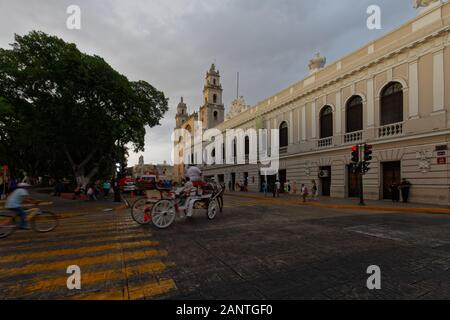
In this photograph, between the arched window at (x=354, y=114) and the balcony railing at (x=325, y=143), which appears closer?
the arched window at (x=354, y=114)

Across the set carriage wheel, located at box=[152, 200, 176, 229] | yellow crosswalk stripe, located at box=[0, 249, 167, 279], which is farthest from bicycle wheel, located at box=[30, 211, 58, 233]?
yellow crosswalk stripe, located at box=[0, 249, 167, 279]

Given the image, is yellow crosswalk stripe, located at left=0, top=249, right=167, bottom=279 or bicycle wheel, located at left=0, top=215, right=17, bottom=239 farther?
bicycle wheel, located at left=0, top=215, right=17, bottom=239

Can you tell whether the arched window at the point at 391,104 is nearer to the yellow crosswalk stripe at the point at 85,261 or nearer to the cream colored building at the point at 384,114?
the cream colored building at the point at 384,114

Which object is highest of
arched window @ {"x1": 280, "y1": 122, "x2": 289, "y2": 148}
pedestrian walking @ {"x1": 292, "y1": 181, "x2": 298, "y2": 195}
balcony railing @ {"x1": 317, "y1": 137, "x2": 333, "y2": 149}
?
arched window @ {"x1": 280, "y1": 122, "x2": 289, "y2": 148}

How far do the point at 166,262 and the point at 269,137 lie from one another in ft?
89.0

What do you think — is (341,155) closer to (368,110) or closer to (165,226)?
(368,110)

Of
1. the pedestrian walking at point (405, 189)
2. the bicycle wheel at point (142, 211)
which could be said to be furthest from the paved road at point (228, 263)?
the pedestrian walking at point (405, 189)

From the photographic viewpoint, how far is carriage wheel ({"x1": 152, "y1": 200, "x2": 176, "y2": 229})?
7.47 metres

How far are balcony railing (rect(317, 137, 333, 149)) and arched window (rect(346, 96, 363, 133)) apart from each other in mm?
1770

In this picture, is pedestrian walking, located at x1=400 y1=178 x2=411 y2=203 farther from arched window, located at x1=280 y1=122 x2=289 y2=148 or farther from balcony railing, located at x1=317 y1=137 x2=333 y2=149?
arched window, located at x1=280 y1=122 x2=289 y2=148

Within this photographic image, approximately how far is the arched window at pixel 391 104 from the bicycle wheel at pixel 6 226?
2105 cm

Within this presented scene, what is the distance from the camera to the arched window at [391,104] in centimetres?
1672

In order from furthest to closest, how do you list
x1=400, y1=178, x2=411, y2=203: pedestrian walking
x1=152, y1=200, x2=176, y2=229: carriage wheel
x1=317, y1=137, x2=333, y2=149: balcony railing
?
x1=317, y1=137, x2=333, y2=149: balcony railing
x1=400, y1=178, x2=411, y2=203: pedestrian walking
x1=152, y1=200, x2=176, y2=229: carriage wheel

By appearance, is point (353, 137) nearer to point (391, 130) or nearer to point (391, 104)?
point (391, 130)
